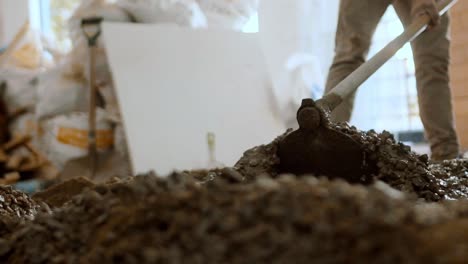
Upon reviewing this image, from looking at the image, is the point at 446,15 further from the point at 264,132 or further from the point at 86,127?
the point at 86,127

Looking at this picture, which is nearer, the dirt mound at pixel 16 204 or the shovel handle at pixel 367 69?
the dirt mound at pixel 16 204

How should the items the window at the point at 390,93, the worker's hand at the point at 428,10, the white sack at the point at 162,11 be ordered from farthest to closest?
the window at the point at 390,93, the white sack at the point at 162,11, the worker's hand at the point at 428,10

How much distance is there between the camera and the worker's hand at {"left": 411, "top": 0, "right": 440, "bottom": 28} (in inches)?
63.1

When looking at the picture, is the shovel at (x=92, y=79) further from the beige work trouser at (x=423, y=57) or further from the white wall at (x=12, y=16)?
the white wall at (x=12, y=16)

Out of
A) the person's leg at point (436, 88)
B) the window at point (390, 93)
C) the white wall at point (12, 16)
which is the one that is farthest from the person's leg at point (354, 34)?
the white wall at point (12, 16)

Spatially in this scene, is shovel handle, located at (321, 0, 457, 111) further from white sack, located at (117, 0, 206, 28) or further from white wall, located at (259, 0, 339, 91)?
white wall, located at (259, 0, 339, 91)

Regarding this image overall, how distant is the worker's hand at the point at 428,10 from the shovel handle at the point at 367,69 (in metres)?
0.01

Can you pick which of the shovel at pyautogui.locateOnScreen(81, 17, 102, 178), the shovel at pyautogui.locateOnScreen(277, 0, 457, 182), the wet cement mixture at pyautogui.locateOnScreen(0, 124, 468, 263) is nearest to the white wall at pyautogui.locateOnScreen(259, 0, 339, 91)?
the shovel at pyautogui.locateOnScreen(81, 17, 102, 178)

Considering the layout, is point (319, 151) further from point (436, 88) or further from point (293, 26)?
point (293, 26)

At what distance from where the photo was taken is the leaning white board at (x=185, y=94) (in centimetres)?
304

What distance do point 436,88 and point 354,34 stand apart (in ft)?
1.30

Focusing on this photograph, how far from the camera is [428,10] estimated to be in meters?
1.61

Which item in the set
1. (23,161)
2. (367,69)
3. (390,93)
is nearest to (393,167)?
(367,69)

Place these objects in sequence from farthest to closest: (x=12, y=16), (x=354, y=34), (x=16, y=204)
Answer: (x=12, y=16) → (x=354, y=34) → (x=16, y=204)
